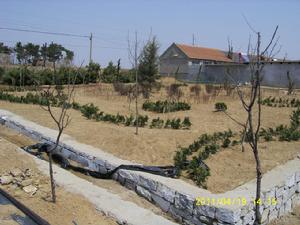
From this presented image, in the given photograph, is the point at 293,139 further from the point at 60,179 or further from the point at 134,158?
the point at 60,179

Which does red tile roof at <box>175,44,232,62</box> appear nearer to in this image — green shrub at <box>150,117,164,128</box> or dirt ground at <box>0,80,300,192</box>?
dirt ground at <box>0,80,300,192</box>

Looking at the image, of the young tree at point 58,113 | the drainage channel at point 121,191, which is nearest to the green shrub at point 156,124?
the young tree at point 58,113

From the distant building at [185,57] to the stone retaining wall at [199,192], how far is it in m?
34.1

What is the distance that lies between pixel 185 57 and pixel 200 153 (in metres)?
36.1

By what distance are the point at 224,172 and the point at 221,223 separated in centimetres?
156

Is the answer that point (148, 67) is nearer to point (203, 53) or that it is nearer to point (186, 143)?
point (186, 143)

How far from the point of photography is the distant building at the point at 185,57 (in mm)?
42125

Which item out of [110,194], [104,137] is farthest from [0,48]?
[110,194]

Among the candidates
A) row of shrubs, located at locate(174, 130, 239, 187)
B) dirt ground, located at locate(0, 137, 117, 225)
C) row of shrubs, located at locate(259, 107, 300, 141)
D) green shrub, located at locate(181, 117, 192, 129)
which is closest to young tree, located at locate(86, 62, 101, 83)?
green shrub, located at locate(181, 117, 192, 129)

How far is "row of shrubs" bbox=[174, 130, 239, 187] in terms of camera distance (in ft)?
19.5

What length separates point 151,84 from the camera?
875 inches

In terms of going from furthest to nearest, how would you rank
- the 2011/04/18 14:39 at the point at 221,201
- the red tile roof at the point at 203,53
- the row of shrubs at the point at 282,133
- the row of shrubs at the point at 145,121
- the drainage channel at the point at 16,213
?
the red tile roof at the point at 203,53, the row of shrubs at the point at 145,121, the row of shrubs at the point at 282,133, the 2011/04/18 14:39 at the point at 221,201, the drainage channel at the point at 16,213

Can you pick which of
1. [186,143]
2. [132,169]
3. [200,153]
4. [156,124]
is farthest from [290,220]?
[156,124]

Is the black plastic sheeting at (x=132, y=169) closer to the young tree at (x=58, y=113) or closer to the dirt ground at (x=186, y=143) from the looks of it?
the young tree at (x=58, y=113)
